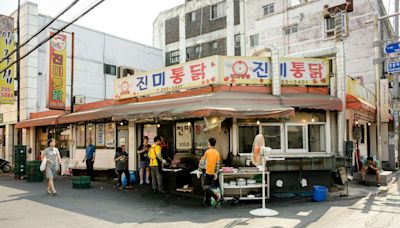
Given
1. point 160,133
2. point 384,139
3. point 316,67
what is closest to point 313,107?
point 316,67

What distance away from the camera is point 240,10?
99.3 feet

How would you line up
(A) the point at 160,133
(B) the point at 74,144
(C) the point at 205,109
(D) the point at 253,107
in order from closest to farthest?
(C) the point at 205,109, (D) the point at 253,107, (A) the point at 160,133, (B) the point at 74,144

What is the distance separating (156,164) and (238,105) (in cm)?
352

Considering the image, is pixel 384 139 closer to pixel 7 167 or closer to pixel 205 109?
pixel 205 109

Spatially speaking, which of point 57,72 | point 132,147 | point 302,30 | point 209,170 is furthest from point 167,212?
point 302,30

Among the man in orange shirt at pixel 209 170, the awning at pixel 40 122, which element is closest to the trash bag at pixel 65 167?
the awning at pixel 40 122

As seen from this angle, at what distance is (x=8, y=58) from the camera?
2050 centimetres

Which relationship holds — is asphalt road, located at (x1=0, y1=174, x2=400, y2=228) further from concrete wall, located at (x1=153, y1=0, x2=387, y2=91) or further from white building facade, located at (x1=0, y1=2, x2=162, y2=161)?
concrete wall, located at (x1=153, y1=0, x2=387, y2=91)

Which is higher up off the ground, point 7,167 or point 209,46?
point 209,46

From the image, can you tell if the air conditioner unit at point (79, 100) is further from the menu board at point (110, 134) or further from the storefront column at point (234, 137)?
the storefront column at point (234, 137)

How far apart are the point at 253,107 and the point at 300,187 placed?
10.4ft

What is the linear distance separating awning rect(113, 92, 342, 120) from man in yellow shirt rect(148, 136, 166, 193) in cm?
110

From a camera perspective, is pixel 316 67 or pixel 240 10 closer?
pixel 316 67

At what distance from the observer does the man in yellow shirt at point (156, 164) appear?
11.3 metres
